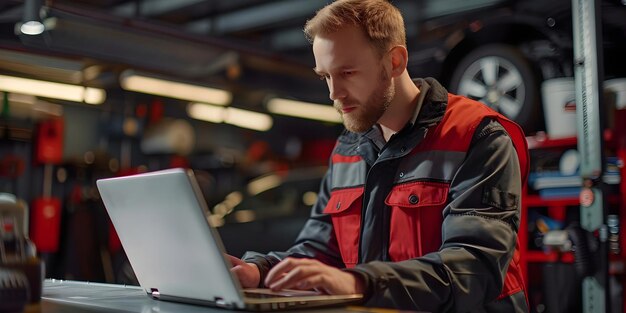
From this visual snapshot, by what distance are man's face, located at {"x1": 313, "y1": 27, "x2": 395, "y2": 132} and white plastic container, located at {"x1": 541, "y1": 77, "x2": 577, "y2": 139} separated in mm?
2422

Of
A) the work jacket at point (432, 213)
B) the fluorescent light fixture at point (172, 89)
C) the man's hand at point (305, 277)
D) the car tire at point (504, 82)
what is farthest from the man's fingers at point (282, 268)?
the fluorescent light fixture at point (172, 89)

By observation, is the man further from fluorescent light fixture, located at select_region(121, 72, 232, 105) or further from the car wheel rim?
fluorescent light fixture, located at select_region(121, 72, 232, 105)

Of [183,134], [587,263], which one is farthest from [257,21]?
[587,263]

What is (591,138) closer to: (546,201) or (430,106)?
(546,201)

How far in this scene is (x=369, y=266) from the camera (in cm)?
130

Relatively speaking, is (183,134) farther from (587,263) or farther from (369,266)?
(369,266)

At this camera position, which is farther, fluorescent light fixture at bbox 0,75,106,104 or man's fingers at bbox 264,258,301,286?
fluorescent light fixture at bbox 0,75,106,104

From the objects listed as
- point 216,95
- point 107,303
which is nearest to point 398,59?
point 107,303

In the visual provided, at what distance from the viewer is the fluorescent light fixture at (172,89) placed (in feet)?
21.4

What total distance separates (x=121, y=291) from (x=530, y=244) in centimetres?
295

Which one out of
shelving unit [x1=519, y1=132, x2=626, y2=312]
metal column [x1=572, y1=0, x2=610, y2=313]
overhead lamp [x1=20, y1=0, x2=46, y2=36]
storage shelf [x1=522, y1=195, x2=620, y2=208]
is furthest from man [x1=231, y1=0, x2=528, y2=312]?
overhead lamp [x1=20, y1=0, x2=46, y2=36]

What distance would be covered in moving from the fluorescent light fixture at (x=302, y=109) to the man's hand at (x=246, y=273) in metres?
6.68

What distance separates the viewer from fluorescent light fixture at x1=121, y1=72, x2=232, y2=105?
21.4ft

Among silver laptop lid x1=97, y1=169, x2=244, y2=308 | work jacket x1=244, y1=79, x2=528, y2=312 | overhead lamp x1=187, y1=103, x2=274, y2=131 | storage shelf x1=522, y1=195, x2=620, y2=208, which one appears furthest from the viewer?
overhead lamp x1=187, y1=103, x2=274, y2=131
